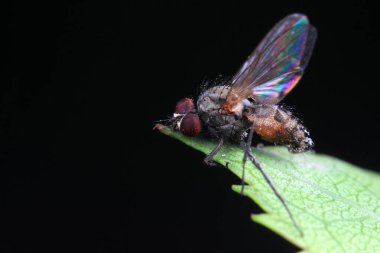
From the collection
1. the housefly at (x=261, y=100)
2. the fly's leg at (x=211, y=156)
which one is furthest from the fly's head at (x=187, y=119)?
the fly's leg at (x=211, y=156)

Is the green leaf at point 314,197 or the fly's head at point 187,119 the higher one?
the fly's head at point 187,119

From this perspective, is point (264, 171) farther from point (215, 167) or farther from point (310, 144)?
point (310, 144)

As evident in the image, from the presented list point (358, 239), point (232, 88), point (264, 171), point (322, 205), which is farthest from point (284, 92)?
point (358, 239)

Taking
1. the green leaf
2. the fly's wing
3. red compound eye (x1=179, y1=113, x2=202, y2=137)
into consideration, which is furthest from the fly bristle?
red compound eye (x1=179, y1=113, x2=202, y2=137)

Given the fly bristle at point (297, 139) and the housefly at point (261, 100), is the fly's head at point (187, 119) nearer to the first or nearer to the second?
the housefly at point (261, 100)

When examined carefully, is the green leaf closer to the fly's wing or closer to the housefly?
the housefly

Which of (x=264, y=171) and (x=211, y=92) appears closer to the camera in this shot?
(x=264, y=171)
